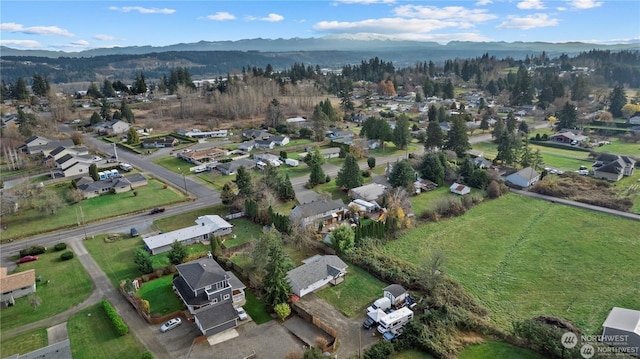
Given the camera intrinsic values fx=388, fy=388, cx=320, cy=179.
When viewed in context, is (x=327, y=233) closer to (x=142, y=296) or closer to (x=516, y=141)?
(x=142, y=296)

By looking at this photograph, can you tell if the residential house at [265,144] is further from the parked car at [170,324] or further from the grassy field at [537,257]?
the parked car at [170,324]

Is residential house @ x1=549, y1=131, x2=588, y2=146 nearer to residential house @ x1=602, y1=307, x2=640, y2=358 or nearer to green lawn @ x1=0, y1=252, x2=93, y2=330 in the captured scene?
residential house @ x1=602, y1=307, x2=640, y2=358

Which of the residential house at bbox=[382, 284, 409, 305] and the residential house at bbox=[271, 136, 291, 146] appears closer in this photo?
the residential house at bbox=[382, 284, 409, 305]

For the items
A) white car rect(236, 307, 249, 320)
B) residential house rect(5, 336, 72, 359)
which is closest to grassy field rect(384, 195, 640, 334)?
white car rect(236, 307, 249, 320)

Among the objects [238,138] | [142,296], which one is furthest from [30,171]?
[142,296]

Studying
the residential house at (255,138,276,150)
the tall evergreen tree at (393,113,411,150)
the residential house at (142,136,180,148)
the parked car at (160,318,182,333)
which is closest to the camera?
the parked car at (160,318,182,333)

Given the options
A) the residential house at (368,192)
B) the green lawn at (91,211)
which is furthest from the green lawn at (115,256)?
the residential house at (368,192)

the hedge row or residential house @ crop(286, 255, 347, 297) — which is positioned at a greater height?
residential house @ crop(286, 255, 347, 297)
